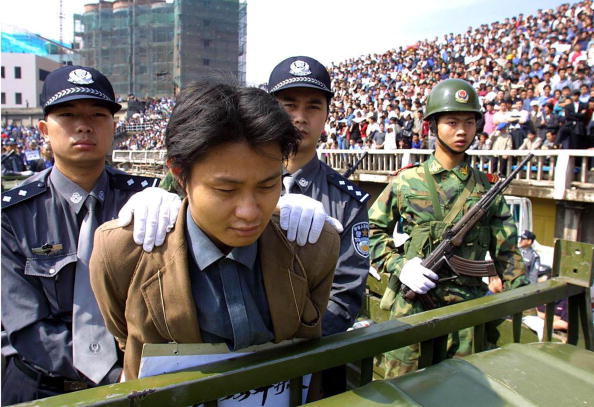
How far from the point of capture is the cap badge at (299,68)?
89.6 inches

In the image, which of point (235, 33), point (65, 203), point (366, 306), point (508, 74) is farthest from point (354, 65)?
point (235, 33)

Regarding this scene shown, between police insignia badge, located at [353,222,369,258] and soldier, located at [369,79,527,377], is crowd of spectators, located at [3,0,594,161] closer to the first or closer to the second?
soldier, located at [369,79,527,377]

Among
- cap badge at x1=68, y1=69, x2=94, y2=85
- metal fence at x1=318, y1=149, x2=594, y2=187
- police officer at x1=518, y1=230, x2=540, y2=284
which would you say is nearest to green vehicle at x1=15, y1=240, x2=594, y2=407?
cap badge at x1=68, y1=69, x2=94, y2=85

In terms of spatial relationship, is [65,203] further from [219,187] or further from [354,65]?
[354,65]

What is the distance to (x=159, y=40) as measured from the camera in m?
56.0

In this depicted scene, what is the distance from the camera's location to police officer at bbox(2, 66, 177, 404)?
5.88ft

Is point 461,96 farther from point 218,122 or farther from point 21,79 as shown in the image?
point 21,79

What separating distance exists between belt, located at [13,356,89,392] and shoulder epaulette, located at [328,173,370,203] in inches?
54.5

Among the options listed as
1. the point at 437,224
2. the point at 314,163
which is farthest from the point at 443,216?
the point at 314,163

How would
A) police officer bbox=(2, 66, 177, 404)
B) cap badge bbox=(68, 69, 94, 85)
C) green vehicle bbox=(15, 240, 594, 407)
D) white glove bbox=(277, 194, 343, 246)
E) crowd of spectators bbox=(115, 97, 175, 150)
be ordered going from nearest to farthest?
1. green vehicle bbox=(15, 240, 594, 407)
2. white glove bbox=(277, 194, 343, 246)
3. police officer bbox=(2, 66, 177, 404)
4. cap badge bbox=(68, 69, 94, 85)
5. crowd of spectators bbox=(115, 97, 175, 150)

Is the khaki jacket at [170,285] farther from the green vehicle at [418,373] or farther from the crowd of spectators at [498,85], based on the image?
the crowd of spectators at [498,85]

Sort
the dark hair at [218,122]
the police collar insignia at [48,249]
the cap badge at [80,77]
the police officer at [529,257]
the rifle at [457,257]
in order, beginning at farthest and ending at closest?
1. the police officer at [529,257]
2. the rifle at [457,257]
3. the cap badge at [80,77]
4. the police collar insignia at [48,249]
5. the dark hair at [218,122]

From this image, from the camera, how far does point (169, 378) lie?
1.13 metres

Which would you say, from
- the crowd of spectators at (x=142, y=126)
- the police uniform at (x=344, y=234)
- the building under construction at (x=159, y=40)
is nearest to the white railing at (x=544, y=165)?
the police uniform at (x=344, y=234)
